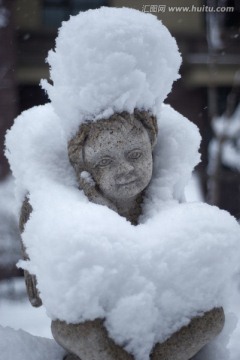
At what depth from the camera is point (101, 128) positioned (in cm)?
129

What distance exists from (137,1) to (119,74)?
9.32 feet

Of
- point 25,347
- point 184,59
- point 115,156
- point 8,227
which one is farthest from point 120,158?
point 184,59

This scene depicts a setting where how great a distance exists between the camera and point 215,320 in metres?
1.22

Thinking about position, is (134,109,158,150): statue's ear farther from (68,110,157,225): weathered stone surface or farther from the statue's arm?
the statue's arm

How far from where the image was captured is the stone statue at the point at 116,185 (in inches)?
45.9

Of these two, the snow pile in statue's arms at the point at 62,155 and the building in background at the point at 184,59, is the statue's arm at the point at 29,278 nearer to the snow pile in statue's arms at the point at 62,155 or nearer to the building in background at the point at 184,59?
the snow pile in statue's arms at the point at 62,155

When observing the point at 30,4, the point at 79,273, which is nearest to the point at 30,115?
the point at 79,273

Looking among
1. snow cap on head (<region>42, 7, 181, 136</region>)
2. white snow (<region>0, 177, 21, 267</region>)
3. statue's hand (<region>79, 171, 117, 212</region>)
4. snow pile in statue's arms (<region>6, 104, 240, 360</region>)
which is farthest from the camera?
white snow (<region>0, 177, 21, 267</region>)

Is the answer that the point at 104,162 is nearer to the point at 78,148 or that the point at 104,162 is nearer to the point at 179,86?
the point at 78,148

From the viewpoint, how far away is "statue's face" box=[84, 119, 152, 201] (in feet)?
4.23

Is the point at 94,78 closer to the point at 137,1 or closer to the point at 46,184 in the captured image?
the point at 46,184

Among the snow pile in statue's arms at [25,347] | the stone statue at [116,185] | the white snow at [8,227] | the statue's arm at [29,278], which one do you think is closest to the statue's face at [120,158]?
the stone statue at [116,185]

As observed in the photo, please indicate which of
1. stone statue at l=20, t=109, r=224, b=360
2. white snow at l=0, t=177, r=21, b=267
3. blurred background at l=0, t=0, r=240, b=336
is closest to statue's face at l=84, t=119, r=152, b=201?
stone statue at l=20, t=109, r=224, b=360

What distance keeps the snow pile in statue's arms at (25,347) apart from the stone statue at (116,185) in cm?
7
